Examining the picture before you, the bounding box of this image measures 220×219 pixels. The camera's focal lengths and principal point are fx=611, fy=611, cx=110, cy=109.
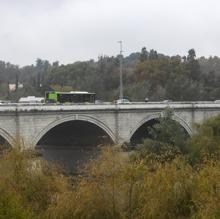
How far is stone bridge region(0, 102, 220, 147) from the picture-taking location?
39.8m

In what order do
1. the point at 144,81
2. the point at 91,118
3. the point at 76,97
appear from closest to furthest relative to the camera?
the point at 91,118, the point at 76,97, the point at 144,81

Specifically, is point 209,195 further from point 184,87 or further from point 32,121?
point 184,87

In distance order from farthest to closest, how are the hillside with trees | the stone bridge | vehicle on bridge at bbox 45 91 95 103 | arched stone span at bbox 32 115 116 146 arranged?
the hillside with trees → vehicle on bridge at bbox 45 91 95 103 → arched stone span at bbox 32 115 116 146 → the stone bridge

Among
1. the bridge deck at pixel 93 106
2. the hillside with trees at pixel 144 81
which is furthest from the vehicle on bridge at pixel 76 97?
the hillside with trees at pixel 144 81

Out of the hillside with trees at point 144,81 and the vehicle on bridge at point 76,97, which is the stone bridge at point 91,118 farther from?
the hillside with trees at point 144,81

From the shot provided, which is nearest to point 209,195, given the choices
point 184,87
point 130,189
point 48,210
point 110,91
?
point 130,189

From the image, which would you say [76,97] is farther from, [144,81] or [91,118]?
[144,81]

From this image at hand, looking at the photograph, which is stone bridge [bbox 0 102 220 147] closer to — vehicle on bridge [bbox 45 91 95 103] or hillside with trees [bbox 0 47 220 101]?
vehicle on bridge [bbox 45 91 95 103]

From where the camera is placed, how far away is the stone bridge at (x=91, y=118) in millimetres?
39812

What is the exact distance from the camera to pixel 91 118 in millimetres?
45094

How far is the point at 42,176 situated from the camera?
74.7ft

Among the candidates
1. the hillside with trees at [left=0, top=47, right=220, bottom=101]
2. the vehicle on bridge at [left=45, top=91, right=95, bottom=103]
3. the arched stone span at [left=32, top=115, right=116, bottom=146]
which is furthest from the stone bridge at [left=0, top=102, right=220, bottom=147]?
the hillside with trees at [left=0, top=47, right=220, bottom=101]

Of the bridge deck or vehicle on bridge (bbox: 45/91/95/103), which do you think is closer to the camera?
the bridge deck

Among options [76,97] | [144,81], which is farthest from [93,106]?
[144,81]
